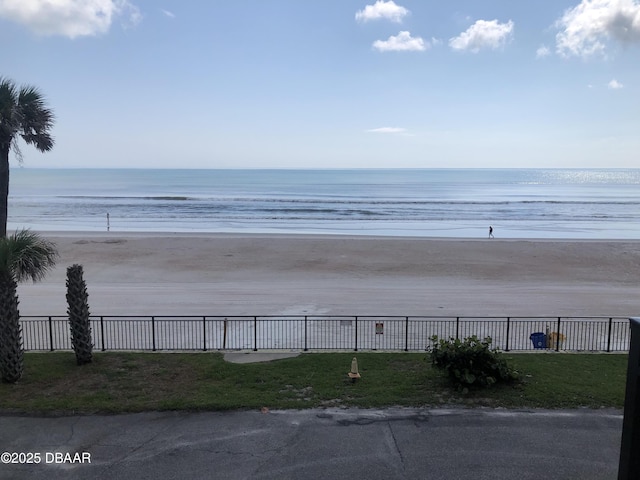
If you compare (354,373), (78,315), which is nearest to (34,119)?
(78,315)

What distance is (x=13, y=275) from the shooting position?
488 inches

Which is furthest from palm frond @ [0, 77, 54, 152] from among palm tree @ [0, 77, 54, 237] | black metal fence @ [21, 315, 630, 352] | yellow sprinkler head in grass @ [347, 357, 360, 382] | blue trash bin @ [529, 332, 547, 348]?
blue trash bin @ [529, 332, 547, 348]

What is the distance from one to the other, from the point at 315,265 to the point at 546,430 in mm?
23150

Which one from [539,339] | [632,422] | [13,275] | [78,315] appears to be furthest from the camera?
[539,339]

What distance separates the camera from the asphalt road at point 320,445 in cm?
867

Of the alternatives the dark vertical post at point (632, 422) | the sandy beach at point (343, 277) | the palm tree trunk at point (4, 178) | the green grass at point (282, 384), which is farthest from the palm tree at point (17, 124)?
the dark vertical post at point (632, 422)

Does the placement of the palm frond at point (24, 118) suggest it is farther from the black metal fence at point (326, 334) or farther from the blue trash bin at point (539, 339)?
the blue trash bin at point (539, 339)

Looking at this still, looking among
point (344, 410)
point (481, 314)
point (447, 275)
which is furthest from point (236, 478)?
point (447, 275)

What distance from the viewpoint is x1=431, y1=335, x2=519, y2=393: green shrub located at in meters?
12.0

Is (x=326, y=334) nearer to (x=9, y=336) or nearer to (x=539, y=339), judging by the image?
(x=539, y=339)

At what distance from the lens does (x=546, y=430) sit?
10141mm

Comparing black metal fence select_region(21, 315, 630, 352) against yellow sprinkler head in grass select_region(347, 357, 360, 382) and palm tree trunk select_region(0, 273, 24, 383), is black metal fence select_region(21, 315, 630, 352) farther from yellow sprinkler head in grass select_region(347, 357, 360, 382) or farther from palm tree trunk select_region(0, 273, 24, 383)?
palm tree trunk select_region(0, 273, 24, 383)

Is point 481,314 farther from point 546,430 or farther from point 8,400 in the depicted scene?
point 8,400

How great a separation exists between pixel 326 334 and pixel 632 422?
12094 mm
